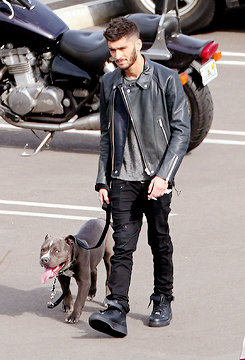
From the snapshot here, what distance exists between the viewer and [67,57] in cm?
838

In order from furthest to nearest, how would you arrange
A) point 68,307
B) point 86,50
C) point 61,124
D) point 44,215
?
point 61,124, point 86,50, point 44,215, point 68,307

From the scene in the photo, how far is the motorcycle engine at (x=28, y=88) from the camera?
841cm

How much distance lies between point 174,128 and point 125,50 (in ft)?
1.88

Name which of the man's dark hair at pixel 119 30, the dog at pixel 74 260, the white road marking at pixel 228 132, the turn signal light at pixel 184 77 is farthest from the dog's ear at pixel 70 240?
the white road marking at pixel 228 132

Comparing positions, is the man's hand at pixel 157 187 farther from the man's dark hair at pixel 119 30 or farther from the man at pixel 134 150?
the man's dark hair at pixel 119 30

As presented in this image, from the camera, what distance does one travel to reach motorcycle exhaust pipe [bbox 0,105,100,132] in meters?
8.38

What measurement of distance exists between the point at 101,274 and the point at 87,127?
301 cm

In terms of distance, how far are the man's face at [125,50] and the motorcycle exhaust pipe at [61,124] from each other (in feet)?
12.6

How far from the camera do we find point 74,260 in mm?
4867

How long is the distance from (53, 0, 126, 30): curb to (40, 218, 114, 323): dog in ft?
29.1

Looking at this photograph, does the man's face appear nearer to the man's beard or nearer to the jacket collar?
the man's beard

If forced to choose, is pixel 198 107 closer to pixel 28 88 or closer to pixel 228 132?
pixel 228 132

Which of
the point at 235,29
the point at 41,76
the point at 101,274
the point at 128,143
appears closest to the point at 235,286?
the point at 101,274

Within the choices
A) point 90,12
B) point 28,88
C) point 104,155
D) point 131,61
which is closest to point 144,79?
point 131,61
